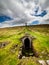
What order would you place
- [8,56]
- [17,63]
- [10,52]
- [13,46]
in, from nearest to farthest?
[17,63]
[8,56]
[10,52]
[13,46]

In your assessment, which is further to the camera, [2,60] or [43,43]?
[43,43]

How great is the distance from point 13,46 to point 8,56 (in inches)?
299

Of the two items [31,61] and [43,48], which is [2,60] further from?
[43,48]

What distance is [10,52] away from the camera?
3588cm

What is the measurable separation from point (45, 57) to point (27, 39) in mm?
15141

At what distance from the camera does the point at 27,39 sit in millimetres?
50062

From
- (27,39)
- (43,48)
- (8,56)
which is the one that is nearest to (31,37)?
(27,39)

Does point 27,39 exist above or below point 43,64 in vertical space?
above

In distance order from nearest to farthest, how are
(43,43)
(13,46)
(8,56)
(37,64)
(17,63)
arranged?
(37,64) → (17,63) → (8,56) → (13,46) → (43,43)

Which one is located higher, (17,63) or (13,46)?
(13,46)

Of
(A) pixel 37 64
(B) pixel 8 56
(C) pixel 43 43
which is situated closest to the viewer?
(A) pixel 37 64

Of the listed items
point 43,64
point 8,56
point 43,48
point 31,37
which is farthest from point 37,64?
point 31,37

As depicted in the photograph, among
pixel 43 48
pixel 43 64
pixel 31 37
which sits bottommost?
pixel 43 64

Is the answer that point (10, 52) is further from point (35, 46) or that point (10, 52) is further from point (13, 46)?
point (35, 46)
